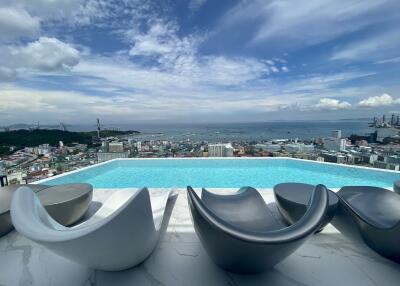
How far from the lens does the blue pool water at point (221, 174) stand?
18.5 feet

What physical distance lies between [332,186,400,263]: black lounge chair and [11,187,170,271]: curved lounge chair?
194 centimetres

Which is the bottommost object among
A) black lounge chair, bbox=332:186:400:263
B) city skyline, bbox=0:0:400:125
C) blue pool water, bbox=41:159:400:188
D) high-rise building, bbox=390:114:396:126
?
blue pool water, bbox=41:159:400:188

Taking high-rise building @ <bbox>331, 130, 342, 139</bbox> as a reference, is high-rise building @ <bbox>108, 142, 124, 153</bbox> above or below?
below

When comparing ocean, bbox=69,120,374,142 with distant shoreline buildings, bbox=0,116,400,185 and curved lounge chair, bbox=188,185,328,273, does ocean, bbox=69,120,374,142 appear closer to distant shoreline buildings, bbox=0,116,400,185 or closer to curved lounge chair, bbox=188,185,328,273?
distant shoreline buildings, bbox=0,116,400,185

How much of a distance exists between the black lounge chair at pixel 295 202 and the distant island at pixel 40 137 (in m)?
6.57

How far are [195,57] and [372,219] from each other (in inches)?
272

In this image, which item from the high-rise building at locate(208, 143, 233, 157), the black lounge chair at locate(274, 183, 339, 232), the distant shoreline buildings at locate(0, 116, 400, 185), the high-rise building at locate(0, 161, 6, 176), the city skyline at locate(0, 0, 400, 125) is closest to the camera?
the black lounge chair at locate(274, 183, 339, 232)

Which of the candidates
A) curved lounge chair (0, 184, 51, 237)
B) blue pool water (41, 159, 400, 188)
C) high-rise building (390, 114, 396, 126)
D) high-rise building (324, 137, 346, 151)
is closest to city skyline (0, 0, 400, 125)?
high-rise building (390, 114, 396, 126)

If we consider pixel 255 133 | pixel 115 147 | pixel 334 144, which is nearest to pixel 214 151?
pixel 115 147

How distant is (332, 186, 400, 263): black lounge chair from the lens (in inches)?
69.5

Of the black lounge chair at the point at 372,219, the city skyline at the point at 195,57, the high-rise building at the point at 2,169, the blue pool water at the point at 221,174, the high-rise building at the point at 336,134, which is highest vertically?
the city skyline at the point at 195,57

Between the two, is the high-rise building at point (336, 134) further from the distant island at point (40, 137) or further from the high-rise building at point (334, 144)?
the distant island at point (40, 137)

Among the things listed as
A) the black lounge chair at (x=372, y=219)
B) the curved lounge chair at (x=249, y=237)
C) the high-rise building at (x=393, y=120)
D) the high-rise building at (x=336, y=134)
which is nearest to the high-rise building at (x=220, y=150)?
the high-rise building at (x=336, y=134)

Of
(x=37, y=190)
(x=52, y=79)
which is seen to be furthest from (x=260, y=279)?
(x=52, y=79)
